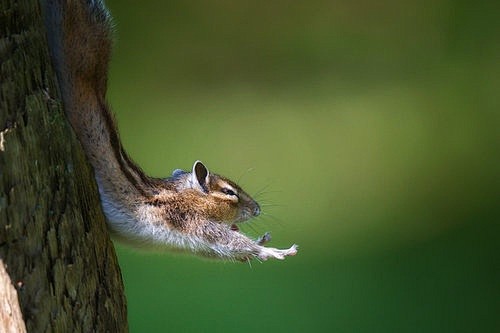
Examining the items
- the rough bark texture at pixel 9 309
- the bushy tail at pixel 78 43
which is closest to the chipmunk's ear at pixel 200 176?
the bushy tail at pixel 78 43

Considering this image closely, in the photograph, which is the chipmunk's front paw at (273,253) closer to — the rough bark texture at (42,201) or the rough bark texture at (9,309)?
the rough bark texture at (42,201)

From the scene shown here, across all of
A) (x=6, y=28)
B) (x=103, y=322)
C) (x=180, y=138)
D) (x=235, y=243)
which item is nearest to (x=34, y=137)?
(x=6, y=28)

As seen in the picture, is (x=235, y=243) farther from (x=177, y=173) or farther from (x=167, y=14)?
(x=167, y=14)

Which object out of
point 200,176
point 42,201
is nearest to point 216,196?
point 200,176

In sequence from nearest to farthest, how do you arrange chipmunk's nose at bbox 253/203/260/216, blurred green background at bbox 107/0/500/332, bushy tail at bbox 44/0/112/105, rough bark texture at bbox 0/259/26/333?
1. rough bark texture at bbox 0/259/26/333
2. bushy tail at bbox 44/0/112/105
3. chipmunk's nose at bbox 253/203/260/216
4. blurred green background at bbox 107/0/500/332

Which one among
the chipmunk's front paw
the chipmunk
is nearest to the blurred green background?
the chipmunk

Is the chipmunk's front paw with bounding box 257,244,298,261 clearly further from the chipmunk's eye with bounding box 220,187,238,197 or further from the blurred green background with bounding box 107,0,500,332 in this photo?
the blurred green background with bounding box 107,0,500,332

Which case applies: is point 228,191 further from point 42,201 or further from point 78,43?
point 42,201
